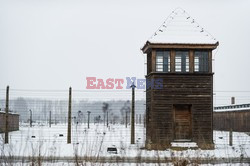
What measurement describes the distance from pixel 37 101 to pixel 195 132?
9382 millimetres

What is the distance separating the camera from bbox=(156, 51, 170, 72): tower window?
68.3 ft

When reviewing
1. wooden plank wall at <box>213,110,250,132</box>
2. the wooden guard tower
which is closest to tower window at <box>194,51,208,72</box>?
the wooden guard tower

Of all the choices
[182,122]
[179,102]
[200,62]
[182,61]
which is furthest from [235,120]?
[182,61]

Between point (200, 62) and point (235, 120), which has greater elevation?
point (200, 62)

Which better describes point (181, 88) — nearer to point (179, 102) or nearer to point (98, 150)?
point (179, 102)

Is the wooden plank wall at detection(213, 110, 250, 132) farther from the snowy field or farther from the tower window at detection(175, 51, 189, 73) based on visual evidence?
the tower window at detection(175, 51, 189, 73)

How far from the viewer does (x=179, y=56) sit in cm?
2088

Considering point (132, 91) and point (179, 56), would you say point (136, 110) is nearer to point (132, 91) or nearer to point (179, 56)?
point (132, 91)

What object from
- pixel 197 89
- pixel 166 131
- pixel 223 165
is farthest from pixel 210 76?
pixel 223 165

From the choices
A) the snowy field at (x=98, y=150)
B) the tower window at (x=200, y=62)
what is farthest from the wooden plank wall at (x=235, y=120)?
the snowy field at (x=98, y=150)

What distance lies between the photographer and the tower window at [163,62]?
20.8 meters

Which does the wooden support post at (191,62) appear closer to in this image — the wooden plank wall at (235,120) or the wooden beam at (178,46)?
the wooden beam at (178,46)

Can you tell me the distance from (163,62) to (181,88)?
1.84m

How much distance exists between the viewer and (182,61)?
20.8 metres
